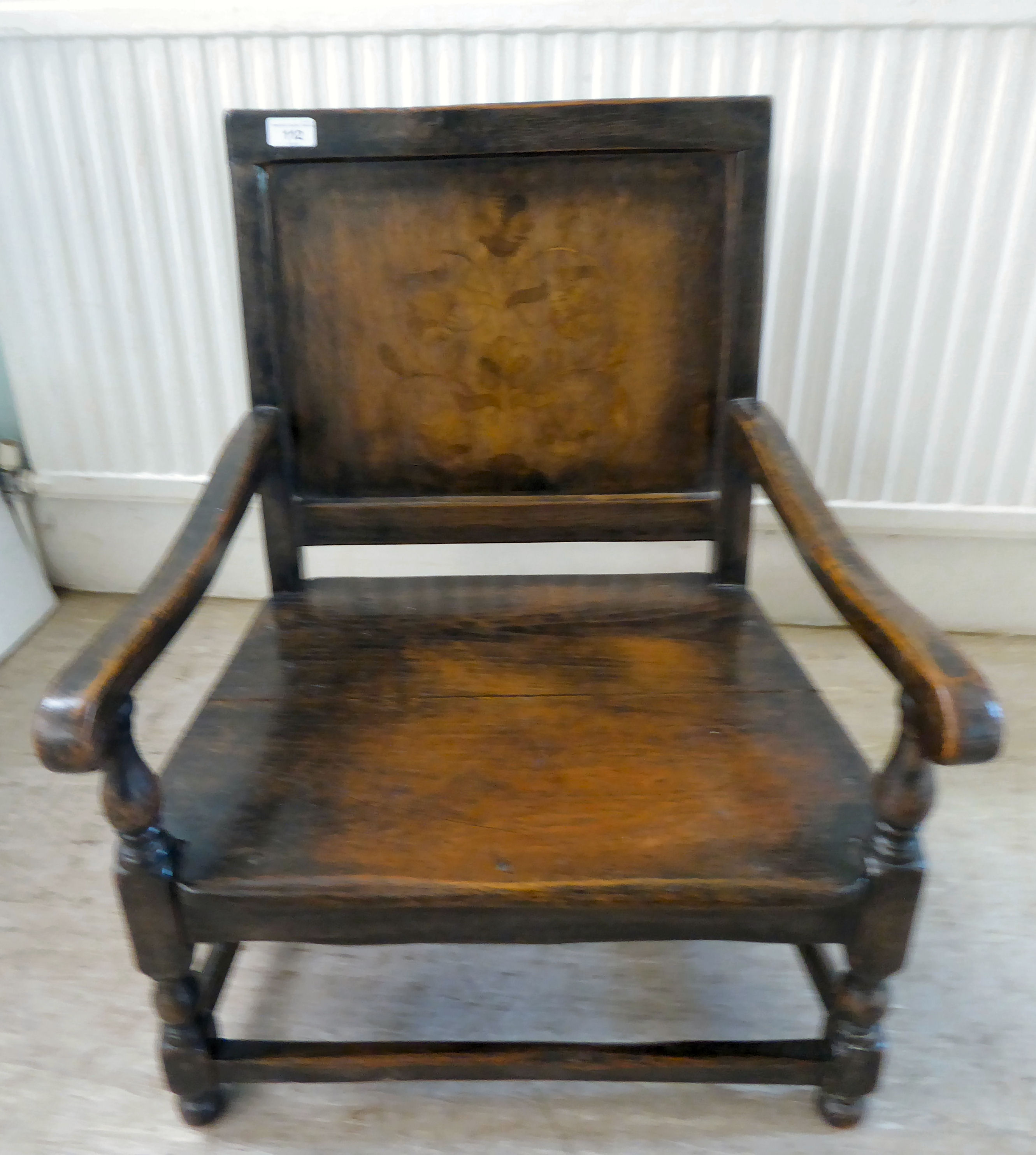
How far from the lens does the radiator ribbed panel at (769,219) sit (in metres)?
1.31

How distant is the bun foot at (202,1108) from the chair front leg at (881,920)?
2.02ft

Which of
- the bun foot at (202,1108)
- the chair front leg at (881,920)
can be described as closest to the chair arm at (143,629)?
Result: the bun foot at (202,1108)

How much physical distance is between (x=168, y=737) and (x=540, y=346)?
92cm

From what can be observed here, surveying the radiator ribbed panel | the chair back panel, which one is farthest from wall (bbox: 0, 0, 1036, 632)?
the chair back panel

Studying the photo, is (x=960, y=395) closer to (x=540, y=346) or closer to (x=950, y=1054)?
(x=540, y=346)

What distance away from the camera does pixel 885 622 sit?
2.43 feet

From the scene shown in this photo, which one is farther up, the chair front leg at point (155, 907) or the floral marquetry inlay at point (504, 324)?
the floral marquetry inlay at point (504, 324)

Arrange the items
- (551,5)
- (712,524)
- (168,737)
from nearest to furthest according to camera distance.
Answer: (712,524) → (551,5) → (168,737)

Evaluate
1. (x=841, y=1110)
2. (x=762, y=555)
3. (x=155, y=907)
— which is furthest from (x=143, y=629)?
(x=762, y=555)

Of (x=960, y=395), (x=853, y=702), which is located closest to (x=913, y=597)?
(x=853, y=702)

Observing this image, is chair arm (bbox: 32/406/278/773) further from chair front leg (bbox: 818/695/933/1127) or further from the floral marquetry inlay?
chair front leg (bbox: 818/695/933/1127)

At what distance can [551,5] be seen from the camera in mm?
1271

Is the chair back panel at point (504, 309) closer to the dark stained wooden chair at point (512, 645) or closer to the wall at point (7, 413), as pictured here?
the dark stained wooden chair at point (512, 645)

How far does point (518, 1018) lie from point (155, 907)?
19.5 inches
